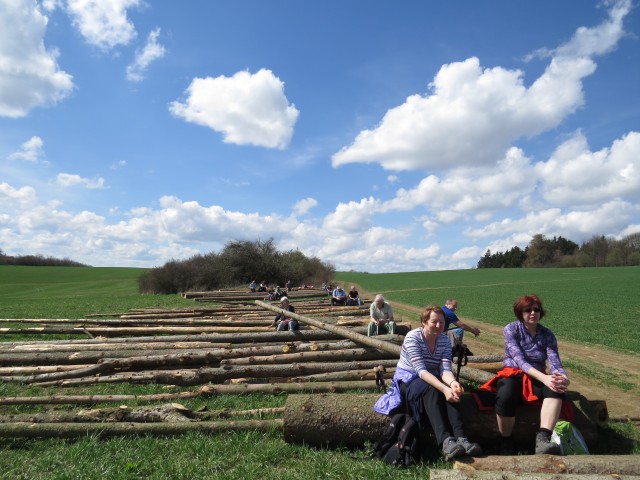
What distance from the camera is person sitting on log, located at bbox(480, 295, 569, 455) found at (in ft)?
13.8

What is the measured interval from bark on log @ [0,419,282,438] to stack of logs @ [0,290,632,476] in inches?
0.4

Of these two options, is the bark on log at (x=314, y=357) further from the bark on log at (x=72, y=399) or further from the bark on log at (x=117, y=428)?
the bark on log at (x=117, y=428)

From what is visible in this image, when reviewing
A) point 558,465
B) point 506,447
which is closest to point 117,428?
point 506,447

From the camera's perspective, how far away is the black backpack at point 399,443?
13.3 ft

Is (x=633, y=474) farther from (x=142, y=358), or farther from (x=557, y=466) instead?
(x=142, y=358)

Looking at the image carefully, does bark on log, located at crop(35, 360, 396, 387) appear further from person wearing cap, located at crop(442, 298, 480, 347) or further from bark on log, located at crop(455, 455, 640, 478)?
bark on log, located at crop(455, 455, 640, 478)

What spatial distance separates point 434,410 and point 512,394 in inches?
37.6

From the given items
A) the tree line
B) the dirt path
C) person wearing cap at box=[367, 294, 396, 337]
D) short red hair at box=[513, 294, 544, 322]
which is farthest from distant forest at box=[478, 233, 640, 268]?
short red hair at box=[513, 294, 544, 322]

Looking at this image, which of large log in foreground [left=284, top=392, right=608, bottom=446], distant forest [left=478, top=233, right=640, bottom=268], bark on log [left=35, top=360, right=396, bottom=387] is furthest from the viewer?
distant forest [left=478, top=233, right=640, bottom=268]

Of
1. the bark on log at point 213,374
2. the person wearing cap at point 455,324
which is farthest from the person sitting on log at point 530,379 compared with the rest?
the bark on log at point 213,374

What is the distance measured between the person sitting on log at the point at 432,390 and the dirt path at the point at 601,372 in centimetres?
313

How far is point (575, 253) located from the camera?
3329 inches

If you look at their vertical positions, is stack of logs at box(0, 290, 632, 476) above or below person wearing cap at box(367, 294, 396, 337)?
below

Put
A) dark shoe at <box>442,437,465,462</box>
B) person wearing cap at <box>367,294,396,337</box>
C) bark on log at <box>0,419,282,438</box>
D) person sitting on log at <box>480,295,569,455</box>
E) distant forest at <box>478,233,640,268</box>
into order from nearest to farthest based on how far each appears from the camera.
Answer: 1. dark shoe at <box>442,437,465,462</box>
2. person sitting on log at <box>480,295,569,455</box>
3. bark on log at <box>0,419,282,438</box>
4. person wearing cap at <box>367,294,396,337</box>
5. distant forest at <box>478,233,640,268</box>
